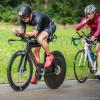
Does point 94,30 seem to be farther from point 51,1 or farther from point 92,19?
point 51,1

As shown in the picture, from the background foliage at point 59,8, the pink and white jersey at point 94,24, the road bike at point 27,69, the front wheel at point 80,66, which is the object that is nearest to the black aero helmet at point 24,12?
the road bike at point 27,69

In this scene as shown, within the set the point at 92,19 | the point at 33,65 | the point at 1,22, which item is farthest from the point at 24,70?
the point at 1,22

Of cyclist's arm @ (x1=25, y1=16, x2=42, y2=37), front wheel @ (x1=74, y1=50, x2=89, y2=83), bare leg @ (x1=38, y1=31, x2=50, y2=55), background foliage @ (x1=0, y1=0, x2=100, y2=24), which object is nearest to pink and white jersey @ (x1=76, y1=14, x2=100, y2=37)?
front wheel @ (x1=74, y1=50, x2=89, y2=83)

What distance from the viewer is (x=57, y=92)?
1058 cm

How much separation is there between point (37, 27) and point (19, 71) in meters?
0.92

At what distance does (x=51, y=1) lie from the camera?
2455cm

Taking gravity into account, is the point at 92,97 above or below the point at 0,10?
below

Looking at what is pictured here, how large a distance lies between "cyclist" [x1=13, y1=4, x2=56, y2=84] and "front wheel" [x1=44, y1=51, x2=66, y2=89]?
24cm

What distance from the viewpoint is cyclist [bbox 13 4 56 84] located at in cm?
1029

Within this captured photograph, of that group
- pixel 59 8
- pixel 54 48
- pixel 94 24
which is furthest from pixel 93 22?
pixel 59 8

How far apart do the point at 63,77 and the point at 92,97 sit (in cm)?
128

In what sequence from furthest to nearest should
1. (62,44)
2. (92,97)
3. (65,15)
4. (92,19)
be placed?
(65,15) < (62,44) < (92,19) < (92,97)

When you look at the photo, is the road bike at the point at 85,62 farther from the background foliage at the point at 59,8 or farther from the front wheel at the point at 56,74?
the background foliage at the point at 59,8

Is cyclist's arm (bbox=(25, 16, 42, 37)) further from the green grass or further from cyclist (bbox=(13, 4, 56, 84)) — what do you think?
the green grass
